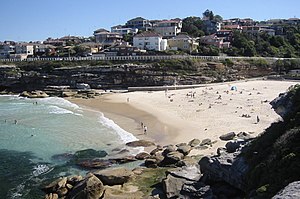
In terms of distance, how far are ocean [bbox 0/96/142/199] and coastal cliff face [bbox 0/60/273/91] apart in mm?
15016

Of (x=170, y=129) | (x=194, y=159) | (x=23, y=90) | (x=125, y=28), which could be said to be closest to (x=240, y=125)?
(x=170, y=129)

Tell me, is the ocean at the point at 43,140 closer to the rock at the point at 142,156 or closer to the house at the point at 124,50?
the rock at the point at 142,156

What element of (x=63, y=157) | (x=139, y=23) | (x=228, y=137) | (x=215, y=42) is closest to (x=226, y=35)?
(x=215, y=42)

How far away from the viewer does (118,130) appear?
30625 mm

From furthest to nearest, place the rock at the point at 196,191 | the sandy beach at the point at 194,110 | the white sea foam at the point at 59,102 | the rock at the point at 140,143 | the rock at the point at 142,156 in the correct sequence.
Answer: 1. the white sea foam at the point at 59,102
2. the sandy beach at the point at 194,110
3. the rock at the point at 140,143
4. the rock at the point at 142,156
5. the rock at the point at 196,191

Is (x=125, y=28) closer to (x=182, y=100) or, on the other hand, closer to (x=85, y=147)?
(x=182, y=100)

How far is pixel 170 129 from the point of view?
30609mm

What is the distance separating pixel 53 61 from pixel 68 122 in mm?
34561

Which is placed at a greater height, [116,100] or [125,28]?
[125,28]

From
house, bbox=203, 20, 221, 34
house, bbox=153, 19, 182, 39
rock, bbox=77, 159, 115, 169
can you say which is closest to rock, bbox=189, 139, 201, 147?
rock, bbox=77, 159, 115, 169

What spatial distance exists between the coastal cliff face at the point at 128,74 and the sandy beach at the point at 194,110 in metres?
4.86

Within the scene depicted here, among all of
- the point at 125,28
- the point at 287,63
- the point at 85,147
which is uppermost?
the point at 125,28

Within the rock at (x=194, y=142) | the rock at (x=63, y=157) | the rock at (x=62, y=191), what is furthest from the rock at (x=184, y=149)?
the rock at (x=62, y=191)

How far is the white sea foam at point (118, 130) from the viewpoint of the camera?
91.1 ft
